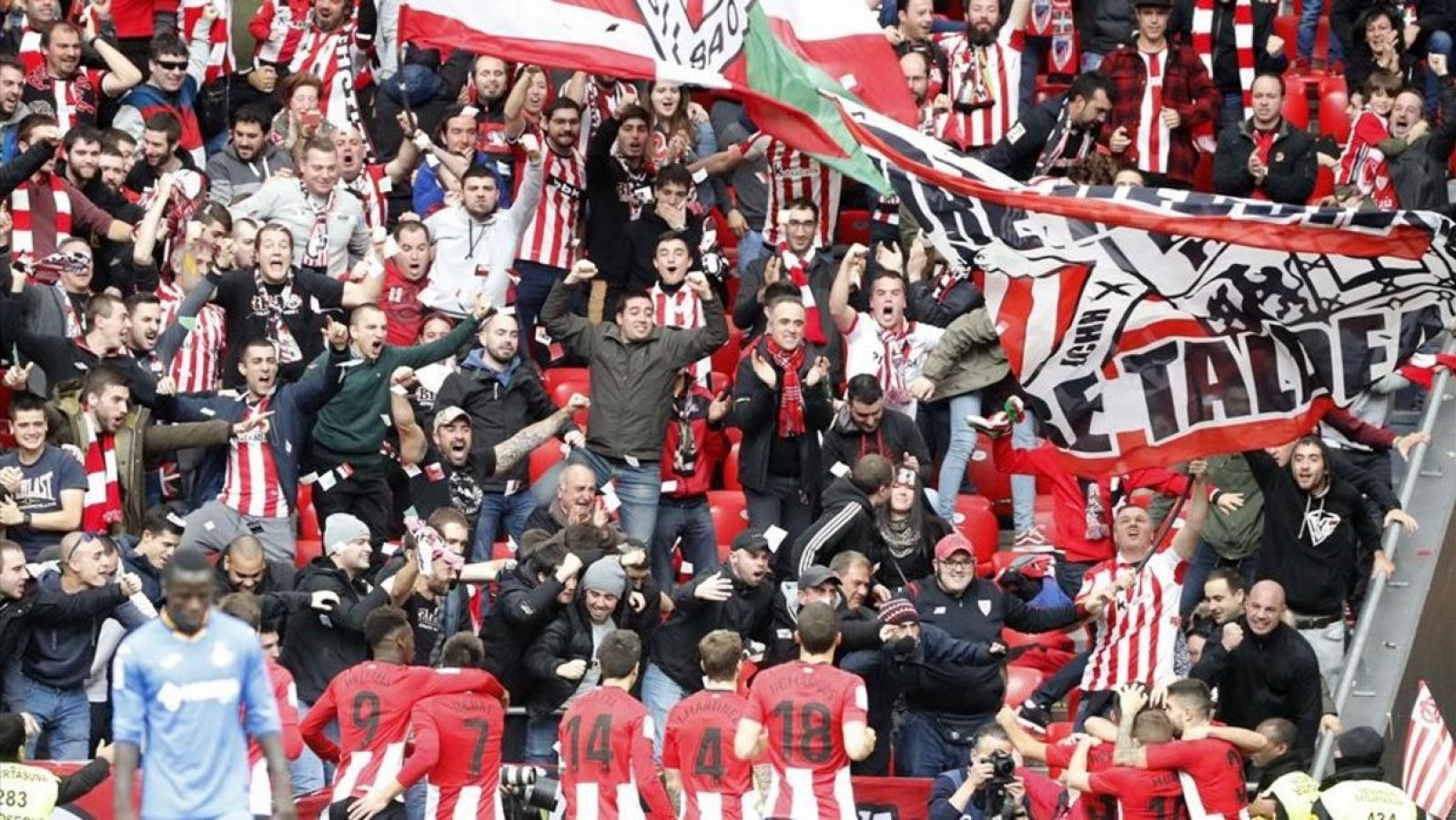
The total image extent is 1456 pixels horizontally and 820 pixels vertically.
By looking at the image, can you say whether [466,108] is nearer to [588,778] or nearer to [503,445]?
[503,445]

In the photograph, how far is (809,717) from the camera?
15.7 metres

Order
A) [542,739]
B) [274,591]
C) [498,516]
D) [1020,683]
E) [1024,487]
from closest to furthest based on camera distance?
[542,739] → [274,591] → [1020,683] → [498,516] → [1024,487]

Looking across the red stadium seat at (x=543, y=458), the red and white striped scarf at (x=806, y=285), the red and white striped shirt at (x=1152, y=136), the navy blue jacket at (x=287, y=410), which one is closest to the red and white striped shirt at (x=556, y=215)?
the red and white striped scarf at (x=806, y=285)

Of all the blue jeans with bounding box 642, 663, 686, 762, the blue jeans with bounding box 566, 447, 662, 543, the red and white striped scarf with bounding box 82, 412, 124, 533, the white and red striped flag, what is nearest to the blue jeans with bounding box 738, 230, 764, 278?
the blue jeans with bounding box 566, 447, 662, 543

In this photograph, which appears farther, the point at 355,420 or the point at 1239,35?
the point at 1239,35

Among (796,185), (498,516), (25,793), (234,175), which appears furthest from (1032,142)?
(25,793)

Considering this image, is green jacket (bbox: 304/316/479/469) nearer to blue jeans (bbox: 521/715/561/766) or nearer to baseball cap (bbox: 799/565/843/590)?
blue jeans (bbox: 521/715/561/766)

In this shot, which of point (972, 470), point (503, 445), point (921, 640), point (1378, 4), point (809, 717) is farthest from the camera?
point (1378, 4)

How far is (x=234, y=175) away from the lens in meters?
22.1

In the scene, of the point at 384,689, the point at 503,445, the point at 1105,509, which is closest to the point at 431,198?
the point at 503,445

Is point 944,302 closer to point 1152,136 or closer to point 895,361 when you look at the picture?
point 895,361

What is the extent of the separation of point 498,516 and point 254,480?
55.2 inches

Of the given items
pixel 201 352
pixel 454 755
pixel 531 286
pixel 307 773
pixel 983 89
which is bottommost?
pixel 307 773

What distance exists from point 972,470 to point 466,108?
4.14 metres
